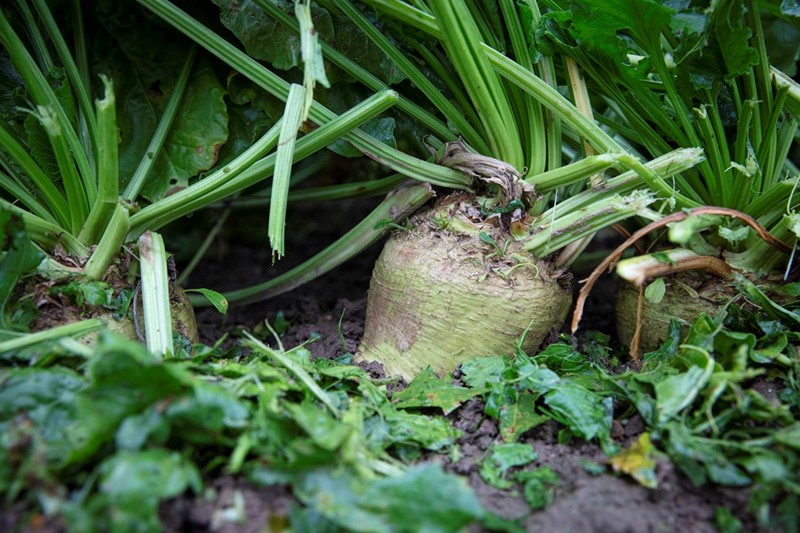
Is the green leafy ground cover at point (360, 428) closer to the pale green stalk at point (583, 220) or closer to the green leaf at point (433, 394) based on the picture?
the green leaf at point (433, 394)

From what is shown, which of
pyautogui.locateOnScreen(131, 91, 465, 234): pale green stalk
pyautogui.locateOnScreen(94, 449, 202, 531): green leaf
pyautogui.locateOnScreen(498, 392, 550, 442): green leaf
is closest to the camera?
pyautogui.locateOnScreen(94, 449, 202, 531): green leaf

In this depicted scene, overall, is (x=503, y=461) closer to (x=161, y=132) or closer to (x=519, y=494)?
(x=519, y=494)

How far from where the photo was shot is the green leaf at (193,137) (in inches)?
66.4

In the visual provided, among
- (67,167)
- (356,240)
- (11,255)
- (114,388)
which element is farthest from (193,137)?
(114,388)

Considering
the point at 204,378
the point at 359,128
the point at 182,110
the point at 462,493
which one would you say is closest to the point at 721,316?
the point at 462,493

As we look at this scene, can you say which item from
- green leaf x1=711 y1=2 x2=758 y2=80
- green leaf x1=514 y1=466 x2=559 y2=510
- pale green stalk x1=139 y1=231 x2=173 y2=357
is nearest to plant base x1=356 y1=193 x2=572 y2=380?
green leaf x1=514 y1=466 x2=559 y2=510

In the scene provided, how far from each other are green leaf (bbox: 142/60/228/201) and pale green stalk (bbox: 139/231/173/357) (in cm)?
30

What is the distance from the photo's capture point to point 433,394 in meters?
1.33

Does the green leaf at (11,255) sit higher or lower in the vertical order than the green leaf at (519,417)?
higher

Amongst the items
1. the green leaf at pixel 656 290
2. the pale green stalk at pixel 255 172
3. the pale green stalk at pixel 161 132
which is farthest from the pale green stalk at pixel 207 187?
the green leaf at pixel 656 290

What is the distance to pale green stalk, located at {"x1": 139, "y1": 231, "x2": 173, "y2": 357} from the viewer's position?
4.25 feet

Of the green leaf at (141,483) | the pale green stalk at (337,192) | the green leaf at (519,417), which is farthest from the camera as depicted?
the pale green stalk at (337,192)

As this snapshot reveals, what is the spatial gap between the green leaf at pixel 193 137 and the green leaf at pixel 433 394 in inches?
33.0

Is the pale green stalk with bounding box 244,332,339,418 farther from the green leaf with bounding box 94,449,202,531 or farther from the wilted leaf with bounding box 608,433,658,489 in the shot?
the wilted leaf with bounding box 608,433,658,489
